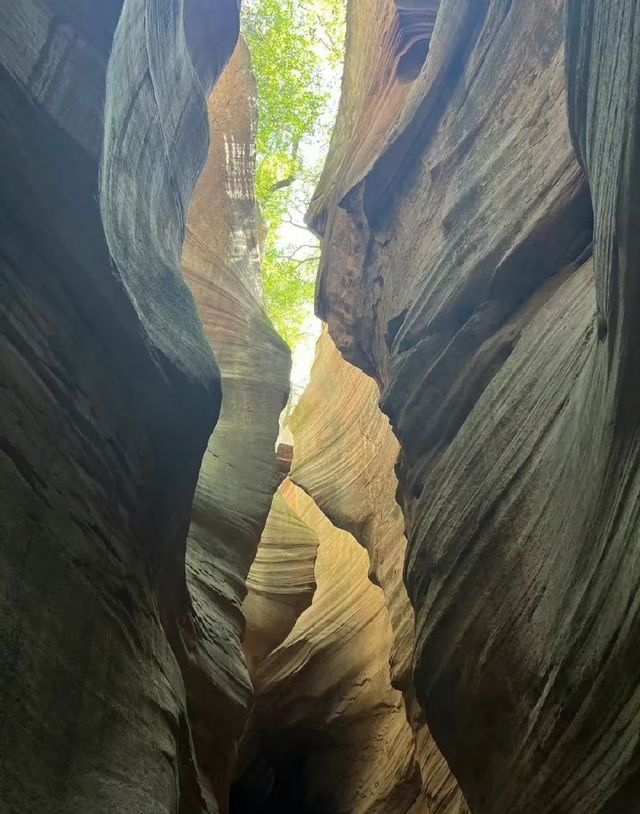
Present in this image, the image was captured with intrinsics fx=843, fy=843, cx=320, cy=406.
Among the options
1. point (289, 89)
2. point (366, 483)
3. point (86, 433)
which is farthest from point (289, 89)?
point (86, 433)

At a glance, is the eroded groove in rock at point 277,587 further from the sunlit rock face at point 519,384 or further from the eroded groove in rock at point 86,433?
the eroded groove in rock at point 86,433

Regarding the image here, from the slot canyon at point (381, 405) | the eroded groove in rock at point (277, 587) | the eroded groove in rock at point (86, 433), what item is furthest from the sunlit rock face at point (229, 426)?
the eroded groove in rock at point (277, 587)

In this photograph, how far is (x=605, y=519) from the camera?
10.4 ft

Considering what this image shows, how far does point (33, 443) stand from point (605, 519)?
6.81ft

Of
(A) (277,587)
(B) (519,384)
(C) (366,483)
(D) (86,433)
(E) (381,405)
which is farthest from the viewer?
(C) (366,483)

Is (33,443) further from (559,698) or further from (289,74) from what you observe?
(289,74)

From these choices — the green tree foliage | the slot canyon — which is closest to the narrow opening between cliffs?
the green tree foliage

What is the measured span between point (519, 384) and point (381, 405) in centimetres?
172

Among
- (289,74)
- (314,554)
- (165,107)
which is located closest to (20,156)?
(165,107)

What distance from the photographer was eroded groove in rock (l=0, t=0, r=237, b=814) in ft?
8.23

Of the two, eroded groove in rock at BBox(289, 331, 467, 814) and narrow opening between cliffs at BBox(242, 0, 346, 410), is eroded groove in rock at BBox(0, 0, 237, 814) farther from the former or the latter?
narrow opening between cliffs at BBox(242, 0, 346, 410)

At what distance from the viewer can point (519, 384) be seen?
434 centimetres

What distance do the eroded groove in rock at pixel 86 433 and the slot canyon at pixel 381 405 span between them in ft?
0.04

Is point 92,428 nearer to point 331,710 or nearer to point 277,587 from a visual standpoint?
point 277,587
